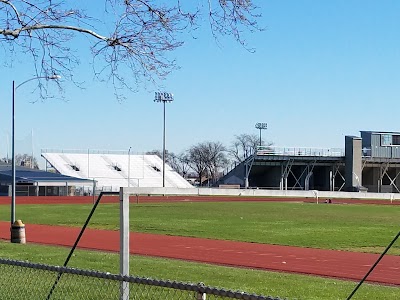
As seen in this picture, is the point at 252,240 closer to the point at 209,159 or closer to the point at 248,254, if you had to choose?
the point at 248,254

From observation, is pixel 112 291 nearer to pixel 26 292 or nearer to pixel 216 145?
pixel 26 292

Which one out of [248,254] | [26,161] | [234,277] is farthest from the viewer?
[26,161]

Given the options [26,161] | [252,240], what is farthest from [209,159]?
[252,240]

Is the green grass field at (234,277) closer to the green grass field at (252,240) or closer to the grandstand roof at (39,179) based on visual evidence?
the green grass field at (252,240)

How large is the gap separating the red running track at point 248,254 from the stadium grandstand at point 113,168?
254ft

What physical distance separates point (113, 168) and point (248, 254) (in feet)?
311

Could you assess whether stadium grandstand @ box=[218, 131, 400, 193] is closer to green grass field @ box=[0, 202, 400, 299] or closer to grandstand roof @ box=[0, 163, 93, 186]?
grandstand roof @ box=[0, 163, 93, 186]

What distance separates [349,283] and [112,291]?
5.92 meters

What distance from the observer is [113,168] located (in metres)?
116

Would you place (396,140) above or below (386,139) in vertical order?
below

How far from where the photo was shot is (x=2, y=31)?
36.5 feet

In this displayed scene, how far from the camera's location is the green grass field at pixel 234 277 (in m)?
13.1

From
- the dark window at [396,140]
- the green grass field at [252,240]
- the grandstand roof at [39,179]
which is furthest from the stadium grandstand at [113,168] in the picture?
the green grass field at [252,240]

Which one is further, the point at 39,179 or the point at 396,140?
the point at 396,140
